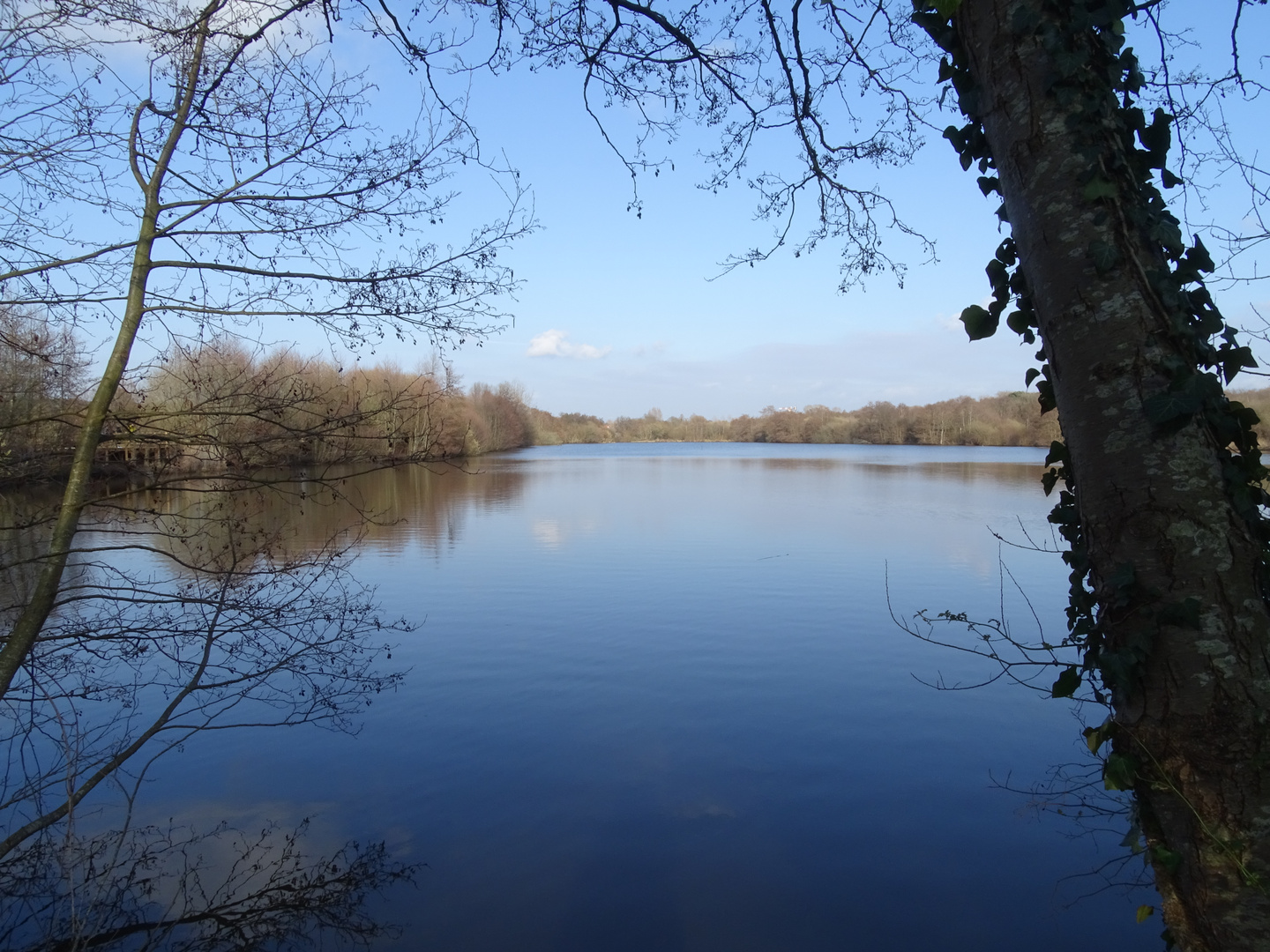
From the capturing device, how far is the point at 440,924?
4.09 metres

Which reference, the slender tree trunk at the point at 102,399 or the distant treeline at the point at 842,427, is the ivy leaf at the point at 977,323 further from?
the distant treeline at the point at 842,427

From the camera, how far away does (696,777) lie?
216 inches

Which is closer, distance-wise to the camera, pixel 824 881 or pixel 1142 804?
pixel 1142 804

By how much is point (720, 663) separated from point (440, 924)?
4111 millimetres

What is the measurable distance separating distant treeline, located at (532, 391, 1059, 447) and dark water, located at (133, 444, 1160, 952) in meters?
30.7

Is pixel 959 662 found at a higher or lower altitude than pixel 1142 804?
lower

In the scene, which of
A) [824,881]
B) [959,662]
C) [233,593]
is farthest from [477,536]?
[824,881]

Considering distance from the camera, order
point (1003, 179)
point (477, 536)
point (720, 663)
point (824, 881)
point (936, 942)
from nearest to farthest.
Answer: point (1003, 179), point (936, 942), point (824, 881), point (720, 663), point (477, 536)

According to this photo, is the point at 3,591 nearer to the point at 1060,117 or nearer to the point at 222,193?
→ the point at 222,193

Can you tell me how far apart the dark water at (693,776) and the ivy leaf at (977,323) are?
1.49 metres

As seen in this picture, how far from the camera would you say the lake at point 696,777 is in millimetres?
4184

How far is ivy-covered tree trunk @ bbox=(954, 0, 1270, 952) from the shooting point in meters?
1.47

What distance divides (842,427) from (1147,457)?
89.8 metres

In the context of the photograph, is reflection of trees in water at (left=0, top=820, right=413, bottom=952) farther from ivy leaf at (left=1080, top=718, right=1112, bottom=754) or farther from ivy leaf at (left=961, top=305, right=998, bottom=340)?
ivy leaf at (left=961, top=305, right=998, bottom=340)
